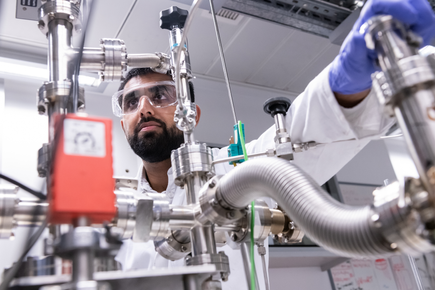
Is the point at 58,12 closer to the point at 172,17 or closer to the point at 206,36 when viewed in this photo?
the point at 172,17

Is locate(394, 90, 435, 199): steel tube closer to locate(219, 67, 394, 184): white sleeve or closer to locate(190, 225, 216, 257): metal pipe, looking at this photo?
locate(190, 225, 216, 257): metal pipe

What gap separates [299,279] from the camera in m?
2.64

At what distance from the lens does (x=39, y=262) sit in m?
0.41

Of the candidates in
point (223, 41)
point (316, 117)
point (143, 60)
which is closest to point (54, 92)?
point (143, 60)

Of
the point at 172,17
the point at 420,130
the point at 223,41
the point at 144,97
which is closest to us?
the point at 420,130

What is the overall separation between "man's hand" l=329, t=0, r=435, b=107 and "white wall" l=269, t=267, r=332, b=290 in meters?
2.05

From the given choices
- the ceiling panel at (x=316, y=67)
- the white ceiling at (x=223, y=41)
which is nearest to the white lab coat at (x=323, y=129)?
the white ceiling at (x=223, y=41)

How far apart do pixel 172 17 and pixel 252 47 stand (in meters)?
1.82

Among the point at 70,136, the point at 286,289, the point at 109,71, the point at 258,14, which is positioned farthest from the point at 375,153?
the point at 70,136

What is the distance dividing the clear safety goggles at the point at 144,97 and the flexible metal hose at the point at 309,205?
737 millimetres

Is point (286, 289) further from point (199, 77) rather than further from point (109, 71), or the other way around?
point (109, 71)

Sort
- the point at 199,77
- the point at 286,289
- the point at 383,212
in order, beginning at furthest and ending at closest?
the point at 199,77 < the point at 286,289 < the point at 383,212

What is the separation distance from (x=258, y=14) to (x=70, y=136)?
1496mm

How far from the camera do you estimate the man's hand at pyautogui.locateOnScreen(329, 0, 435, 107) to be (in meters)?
0.42
